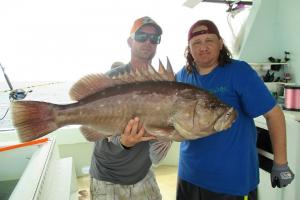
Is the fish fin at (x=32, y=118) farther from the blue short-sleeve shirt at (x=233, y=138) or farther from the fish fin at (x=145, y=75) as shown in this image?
the blue short-sleeve shirt at (x=233, y=138)

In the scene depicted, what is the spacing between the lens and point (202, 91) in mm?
1082

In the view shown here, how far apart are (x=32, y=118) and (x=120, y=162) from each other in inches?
24.9

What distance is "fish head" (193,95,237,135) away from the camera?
1.04m

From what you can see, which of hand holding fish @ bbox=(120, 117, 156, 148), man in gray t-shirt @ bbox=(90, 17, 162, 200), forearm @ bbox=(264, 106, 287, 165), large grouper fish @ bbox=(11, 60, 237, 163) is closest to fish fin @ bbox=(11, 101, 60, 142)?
large grouper fish @ bbox=(11, 60, 237, 163)

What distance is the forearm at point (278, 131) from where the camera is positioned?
136cm

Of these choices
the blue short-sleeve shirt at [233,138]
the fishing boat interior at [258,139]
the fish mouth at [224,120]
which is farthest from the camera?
the fishing boat interior at [258,139]

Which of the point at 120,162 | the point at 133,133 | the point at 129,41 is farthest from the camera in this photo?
the point at 129,41

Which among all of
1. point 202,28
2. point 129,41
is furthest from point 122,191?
point 202,28

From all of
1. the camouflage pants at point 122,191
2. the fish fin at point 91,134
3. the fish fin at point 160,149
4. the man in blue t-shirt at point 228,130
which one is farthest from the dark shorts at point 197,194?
the fish fin at point 91,134

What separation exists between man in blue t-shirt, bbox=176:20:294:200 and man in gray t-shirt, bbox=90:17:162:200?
244 mm

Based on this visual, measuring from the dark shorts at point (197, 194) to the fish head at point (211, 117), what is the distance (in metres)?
0.48

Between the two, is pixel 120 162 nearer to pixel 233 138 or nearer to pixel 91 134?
pixel 91 134

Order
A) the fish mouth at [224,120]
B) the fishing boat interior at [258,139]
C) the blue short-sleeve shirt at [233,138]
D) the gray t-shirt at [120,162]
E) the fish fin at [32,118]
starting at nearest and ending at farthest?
the fish fin at [32,118] < the fish mouth at [224,120] < the blue short-sleeve shirt at [233,138] < the gray t-shirt at [120,162] < the fishing boat interior at [258,139]

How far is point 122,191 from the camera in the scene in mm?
1513
